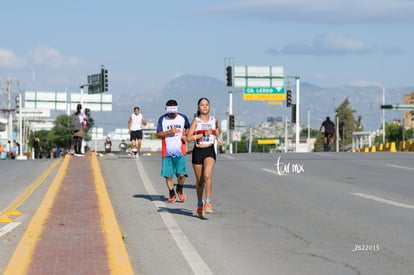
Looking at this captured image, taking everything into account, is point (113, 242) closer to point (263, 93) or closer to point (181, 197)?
point (181, 197)

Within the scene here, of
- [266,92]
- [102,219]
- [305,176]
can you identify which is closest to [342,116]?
[266,92]

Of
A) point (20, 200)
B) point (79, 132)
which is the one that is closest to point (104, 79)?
point (79, 132)

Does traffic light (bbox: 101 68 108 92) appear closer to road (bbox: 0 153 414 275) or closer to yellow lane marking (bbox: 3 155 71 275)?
road (bbox: 0 153 414 275)

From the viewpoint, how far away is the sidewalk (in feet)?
29.5

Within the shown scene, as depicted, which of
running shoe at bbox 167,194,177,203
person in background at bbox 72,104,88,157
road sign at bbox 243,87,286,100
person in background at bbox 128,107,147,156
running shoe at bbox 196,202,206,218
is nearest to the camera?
running shoe at bbox 196,202,206,218

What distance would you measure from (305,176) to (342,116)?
127018mm

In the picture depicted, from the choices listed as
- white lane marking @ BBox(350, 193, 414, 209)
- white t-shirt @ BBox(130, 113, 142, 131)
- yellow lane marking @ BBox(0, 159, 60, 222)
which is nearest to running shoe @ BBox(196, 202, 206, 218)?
yellow lane marking @ BBox(0, 159, 60, 222)

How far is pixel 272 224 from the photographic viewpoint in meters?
12.6

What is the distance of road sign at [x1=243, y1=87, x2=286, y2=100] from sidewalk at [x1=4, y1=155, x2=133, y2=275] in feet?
212

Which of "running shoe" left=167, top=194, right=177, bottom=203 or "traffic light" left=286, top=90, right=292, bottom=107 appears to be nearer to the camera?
"running shoe" left=167, top=194, right=177, bottom=203

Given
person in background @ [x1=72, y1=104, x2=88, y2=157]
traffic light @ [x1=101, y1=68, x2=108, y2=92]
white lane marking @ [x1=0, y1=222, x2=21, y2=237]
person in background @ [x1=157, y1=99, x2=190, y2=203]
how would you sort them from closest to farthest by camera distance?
1. white lane marking @ [x1=0, y1=222, x2=21, y2=237]
2. person in background @ [x1=157, y1=99, x2=190, y2=203]
3. person in background @ [x1=72, y1=104, x2=88, y2=157]
4. traffic light @ [x1=101, y1=68, x2=108, y2=92]

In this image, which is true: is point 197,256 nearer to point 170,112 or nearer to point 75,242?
point 75,242

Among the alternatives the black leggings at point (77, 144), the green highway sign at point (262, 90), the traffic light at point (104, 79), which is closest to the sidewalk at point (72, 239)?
the black leggings at point (77, 144)

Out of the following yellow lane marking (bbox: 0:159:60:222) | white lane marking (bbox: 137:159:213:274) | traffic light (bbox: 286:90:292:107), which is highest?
traffic light (bbox: 286:90:292:107)
